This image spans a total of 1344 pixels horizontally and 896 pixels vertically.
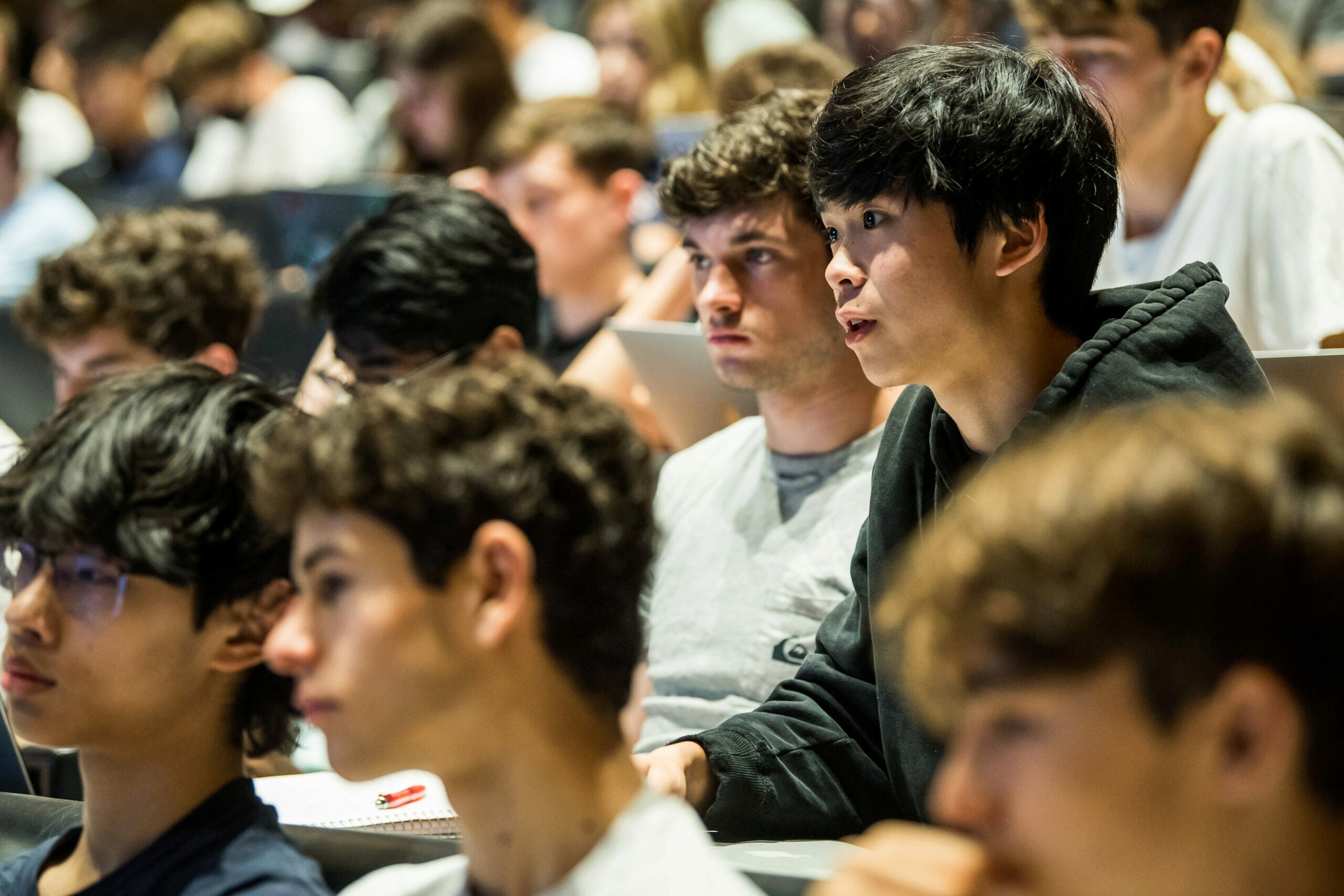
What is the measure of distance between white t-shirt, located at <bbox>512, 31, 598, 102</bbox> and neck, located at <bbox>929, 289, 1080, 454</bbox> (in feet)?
11.9

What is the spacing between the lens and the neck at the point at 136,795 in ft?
3.78

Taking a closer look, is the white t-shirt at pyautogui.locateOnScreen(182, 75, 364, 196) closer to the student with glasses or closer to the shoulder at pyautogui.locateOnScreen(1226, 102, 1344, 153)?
the student with glasses

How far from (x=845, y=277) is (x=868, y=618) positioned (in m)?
0.35

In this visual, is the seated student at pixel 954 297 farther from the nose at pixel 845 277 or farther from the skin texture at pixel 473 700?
the skin texture at pixel 473 700

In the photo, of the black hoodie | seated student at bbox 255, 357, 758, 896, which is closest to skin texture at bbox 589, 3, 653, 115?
the black hoodie

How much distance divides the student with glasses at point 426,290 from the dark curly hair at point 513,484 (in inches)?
43.6

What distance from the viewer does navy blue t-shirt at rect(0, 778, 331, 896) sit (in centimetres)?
108

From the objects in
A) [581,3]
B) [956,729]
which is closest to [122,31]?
[581,3]

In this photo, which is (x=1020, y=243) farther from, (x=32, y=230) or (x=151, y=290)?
(x=32, y=230)

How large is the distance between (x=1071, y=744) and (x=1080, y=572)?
0.25 feet

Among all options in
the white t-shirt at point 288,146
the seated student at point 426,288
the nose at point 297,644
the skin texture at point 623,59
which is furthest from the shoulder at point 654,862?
the white t-shirt at point 288,146

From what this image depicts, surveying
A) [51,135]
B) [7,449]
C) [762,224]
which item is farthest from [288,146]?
[762,224]

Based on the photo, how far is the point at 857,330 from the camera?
1.37 metres

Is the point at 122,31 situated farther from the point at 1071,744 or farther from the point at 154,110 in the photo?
the point at 1071,744
